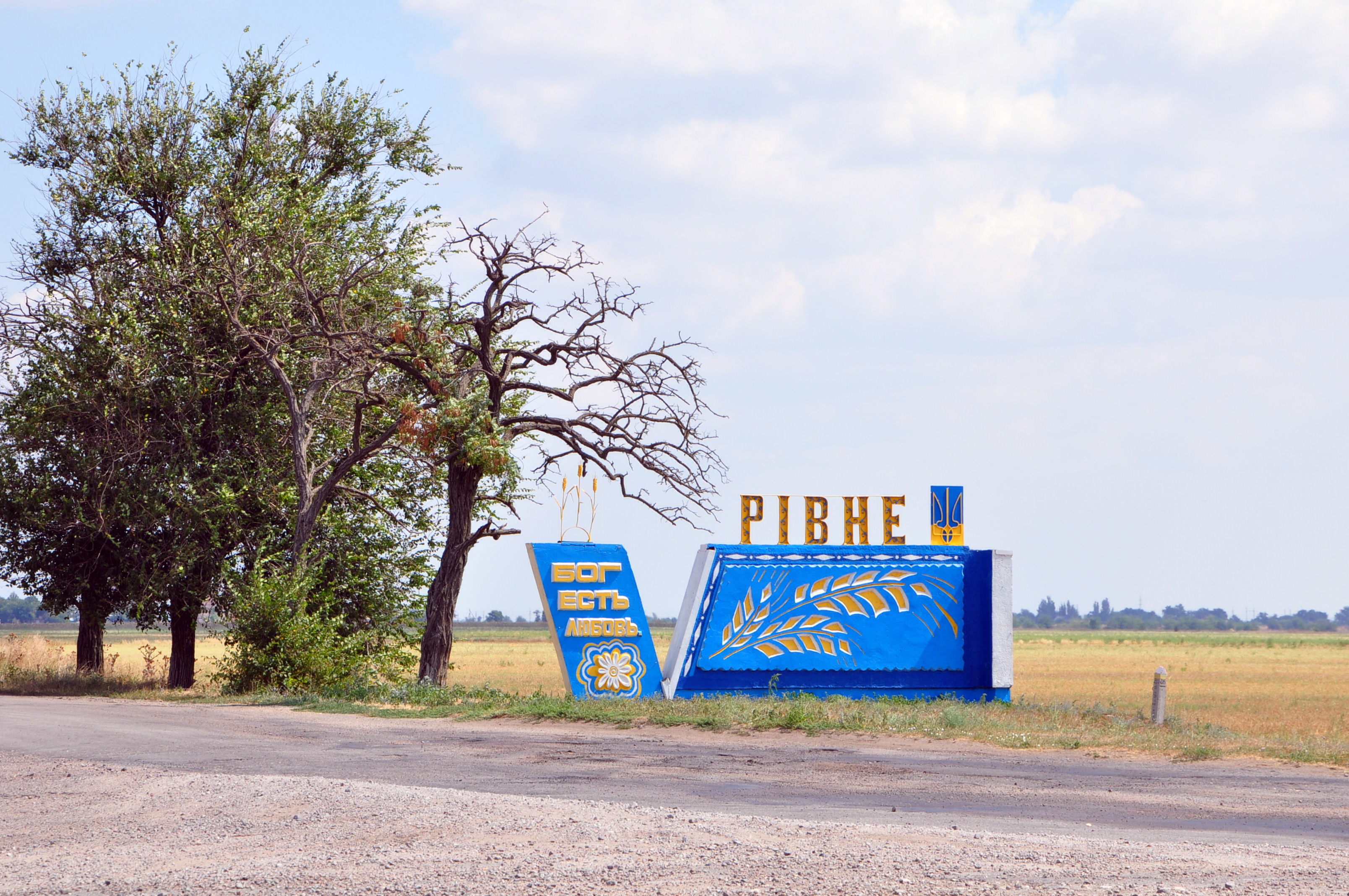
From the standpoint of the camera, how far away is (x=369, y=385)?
2628cm

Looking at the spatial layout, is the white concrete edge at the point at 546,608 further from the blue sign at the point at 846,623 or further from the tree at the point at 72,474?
the tree at the point at 72,474

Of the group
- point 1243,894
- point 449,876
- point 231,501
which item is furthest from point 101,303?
point 1243,894

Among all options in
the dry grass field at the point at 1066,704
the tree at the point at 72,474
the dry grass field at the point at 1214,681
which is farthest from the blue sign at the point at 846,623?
the tree at the point at 72,474

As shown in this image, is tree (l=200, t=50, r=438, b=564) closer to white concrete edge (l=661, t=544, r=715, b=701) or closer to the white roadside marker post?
white concrete edge (l=661, t=544, r=715, b=701)

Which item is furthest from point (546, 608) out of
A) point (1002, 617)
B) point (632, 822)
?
point (632, 822)

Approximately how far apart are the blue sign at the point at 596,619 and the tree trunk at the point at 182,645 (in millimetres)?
11370

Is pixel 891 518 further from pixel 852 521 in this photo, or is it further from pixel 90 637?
pixel 90 637

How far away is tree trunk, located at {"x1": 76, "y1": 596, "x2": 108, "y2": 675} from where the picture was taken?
A: 29047 mm

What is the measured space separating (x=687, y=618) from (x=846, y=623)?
10.1 ft

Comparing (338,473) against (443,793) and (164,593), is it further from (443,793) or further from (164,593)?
(443,793)

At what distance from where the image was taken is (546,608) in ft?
69.3

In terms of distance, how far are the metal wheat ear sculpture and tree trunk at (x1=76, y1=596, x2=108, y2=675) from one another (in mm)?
16105

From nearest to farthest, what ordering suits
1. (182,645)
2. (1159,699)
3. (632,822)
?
(632,822), (1159,699), (182,645)

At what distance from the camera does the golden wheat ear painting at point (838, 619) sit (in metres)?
22.1
